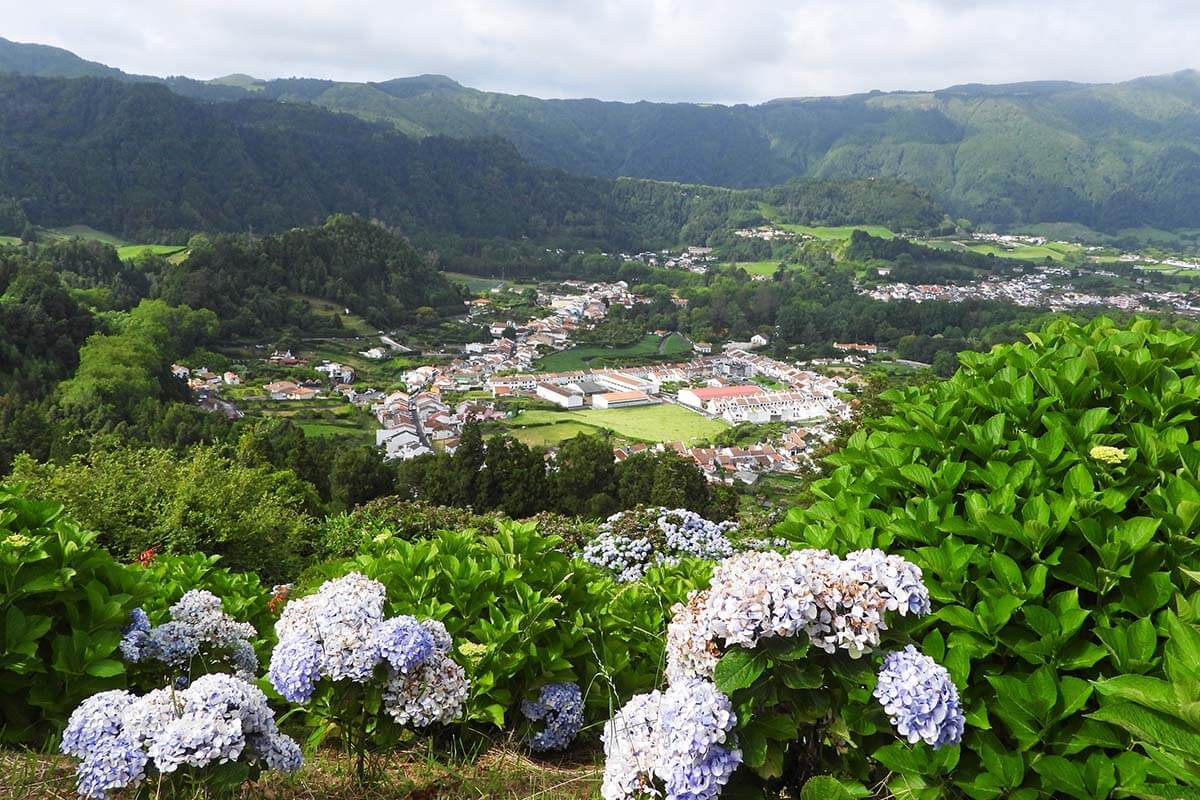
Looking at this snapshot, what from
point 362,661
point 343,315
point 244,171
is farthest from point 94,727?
point 244,171

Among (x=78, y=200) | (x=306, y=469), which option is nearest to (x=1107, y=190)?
(x=78, y=200)

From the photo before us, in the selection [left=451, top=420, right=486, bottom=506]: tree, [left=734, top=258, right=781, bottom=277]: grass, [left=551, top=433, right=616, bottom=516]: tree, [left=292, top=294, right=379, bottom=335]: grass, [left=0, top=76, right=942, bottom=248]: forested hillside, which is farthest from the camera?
[left=734, top=258, right=781, bottom=277]: grass

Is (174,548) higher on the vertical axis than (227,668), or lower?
lower

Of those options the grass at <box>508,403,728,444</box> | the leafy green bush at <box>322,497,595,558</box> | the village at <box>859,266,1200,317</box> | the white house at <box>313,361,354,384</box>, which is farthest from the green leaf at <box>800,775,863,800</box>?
the village at <box>859,266,1200,317</box>

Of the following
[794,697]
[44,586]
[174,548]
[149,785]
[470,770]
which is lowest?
[174,548]

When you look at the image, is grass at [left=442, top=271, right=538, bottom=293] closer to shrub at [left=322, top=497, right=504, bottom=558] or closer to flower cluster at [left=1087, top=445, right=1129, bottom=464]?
shrub at [left=322, top=497, right=504, bottom=558]

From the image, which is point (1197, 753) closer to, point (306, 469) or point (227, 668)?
point (227, 668)
